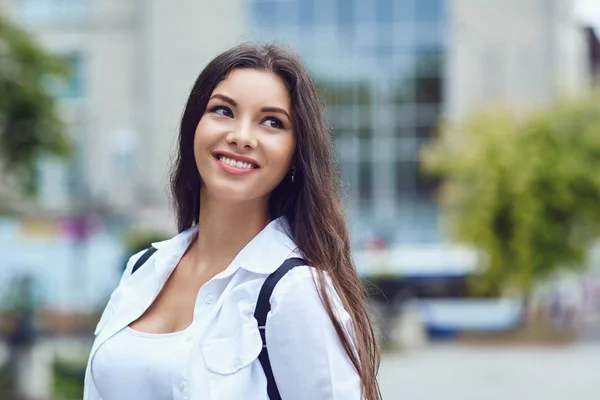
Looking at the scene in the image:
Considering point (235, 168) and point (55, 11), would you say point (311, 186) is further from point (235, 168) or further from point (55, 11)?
point (55, 11)

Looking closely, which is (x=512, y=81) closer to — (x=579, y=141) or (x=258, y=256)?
(x=579, y=141)

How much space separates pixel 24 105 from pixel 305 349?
30.1ft

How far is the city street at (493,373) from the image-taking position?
17.2 metres

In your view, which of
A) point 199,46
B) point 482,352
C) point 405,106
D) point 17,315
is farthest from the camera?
point 199,46

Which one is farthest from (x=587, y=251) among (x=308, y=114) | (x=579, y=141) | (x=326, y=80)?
(x=308, y=114)

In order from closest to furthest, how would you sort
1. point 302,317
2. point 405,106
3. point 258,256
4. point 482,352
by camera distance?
point 302,317 → point 258,256 → point 482,352 → point 405,106

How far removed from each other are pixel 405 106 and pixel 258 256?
33.2m

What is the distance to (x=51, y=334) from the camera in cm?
2406

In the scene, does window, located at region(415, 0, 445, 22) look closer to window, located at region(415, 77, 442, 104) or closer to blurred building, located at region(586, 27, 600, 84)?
window, located at region(415, 77, 442, 104)

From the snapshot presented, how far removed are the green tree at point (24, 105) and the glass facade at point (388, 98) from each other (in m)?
24.0

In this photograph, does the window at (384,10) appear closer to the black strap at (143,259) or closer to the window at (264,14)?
the window at (264,14)

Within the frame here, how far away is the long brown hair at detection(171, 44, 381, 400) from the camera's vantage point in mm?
2213

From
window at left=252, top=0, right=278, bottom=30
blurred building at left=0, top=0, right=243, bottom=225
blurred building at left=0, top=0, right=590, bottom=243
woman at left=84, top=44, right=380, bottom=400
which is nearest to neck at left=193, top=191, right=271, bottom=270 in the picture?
woman at left=84, top=44, right=380, bottom=400

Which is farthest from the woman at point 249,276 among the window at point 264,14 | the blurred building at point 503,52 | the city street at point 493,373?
the window at point 264,14
